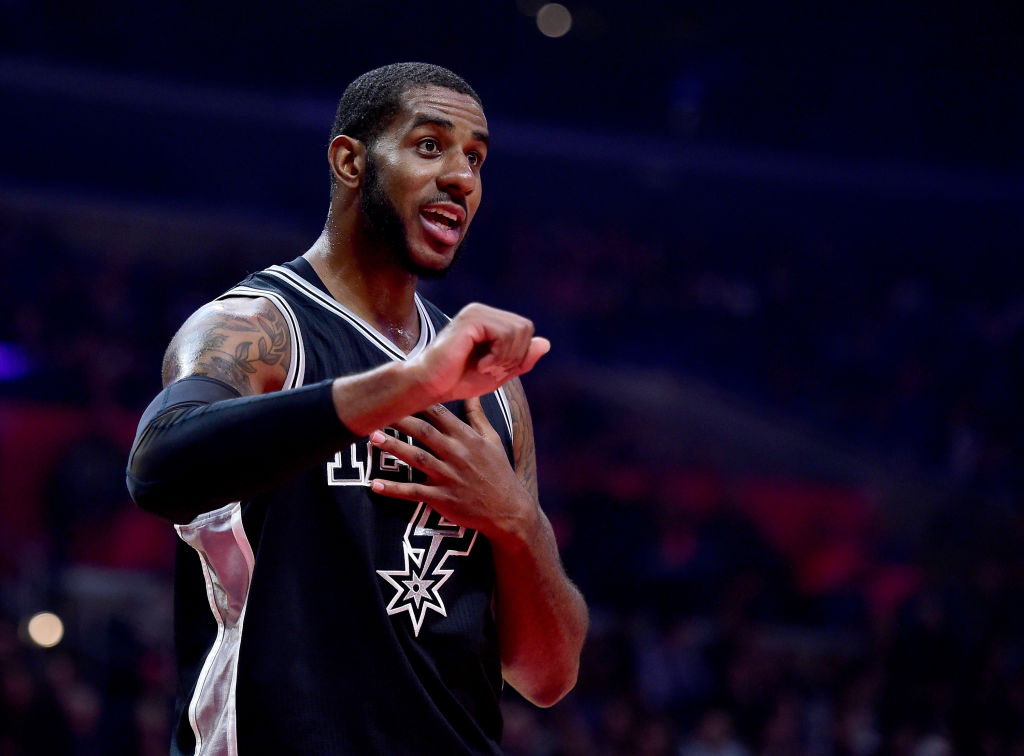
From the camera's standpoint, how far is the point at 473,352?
1955mm

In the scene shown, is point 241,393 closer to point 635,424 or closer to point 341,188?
point 341,188

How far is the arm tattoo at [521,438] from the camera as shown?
2852mm

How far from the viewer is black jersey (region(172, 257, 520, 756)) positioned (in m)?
2.24

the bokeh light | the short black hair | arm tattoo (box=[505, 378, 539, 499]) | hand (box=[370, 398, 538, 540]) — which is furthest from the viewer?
the bokeh light

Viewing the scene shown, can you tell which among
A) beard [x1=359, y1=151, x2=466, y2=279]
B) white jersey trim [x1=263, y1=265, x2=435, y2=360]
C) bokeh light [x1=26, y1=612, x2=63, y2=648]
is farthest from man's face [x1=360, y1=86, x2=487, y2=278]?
bokeh light [x1=26, y1=612, x2=63, y2=648]

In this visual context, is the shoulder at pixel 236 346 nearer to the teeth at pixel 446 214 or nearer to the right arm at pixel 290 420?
the right arm at pixel 290 420

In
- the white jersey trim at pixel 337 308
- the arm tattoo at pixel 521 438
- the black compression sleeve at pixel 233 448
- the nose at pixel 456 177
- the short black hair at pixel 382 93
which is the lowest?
the black compression sleeve at pixel 233 448

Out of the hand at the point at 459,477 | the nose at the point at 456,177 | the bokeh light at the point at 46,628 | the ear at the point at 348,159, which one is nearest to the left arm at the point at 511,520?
the hand at the point at 459,477

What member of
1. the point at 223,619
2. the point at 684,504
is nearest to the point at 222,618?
the point at 223,619

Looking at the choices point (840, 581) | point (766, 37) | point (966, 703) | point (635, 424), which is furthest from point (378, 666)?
point (766, 37)

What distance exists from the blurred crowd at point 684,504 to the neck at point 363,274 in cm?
424

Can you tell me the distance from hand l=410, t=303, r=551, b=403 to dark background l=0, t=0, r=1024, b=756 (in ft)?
16.0

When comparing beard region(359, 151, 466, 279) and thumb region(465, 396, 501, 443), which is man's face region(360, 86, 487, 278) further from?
thumb region(465, 396, 501, 443)

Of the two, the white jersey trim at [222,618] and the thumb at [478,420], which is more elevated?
the thumb at [478,420]
